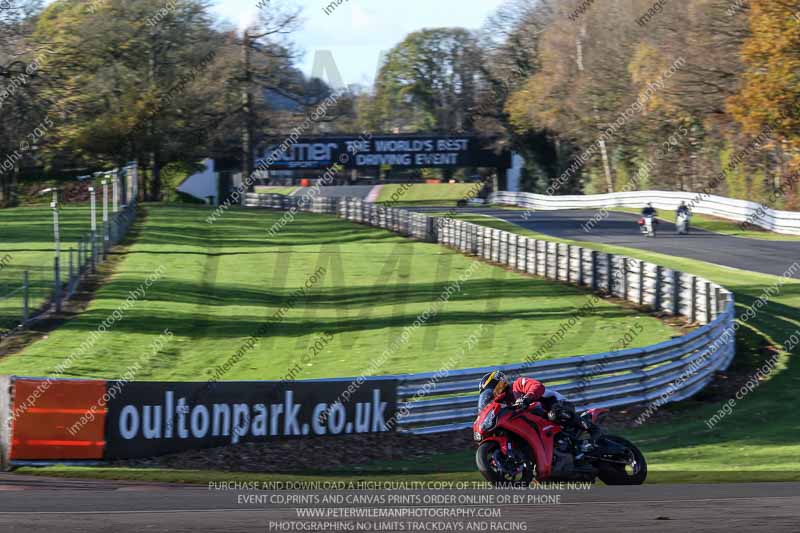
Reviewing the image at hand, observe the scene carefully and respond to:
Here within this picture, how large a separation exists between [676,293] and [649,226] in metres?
20.4

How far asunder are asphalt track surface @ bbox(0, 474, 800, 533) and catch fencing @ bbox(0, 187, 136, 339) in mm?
13988

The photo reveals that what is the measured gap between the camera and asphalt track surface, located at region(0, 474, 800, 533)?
8016 millimetres

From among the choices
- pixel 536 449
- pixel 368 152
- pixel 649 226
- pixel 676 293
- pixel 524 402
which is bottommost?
pixel 676 293

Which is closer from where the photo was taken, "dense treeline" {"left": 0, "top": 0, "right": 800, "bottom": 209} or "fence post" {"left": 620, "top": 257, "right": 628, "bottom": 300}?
"fence post" {"left": 620, "top": 257, "right": 628, "bottom": 300}

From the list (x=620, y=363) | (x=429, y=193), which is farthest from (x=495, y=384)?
(x=429, y=193)

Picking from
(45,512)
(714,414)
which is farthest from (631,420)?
(45,512)

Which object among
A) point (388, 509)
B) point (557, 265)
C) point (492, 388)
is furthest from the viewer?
point (557, 265)

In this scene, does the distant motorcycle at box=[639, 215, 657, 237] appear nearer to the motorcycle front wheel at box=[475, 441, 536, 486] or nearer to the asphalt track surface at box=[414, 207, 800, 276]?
the asphalt track surface at box=[414, 207, 800, 276]

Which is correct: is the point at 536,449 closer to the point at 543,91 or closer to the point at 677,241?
the point at 677,241

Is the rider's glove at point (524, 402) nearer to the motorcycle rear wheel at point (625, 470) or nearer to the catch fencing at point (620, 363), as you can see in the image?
the motorcycle rear wheel at point (625, 470)

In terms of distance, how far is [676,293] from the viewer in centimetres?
2422

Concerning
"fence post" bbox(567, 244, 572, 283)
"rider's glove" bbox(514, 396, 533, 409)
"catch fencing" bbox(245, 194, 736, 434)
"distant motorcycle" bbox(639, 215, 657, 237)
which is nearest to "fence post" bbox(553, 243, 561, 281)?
"catch fencing" bbox(245, 194, 736, 434)

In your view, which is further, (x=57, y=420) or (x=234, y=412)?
(x=234, y=412)

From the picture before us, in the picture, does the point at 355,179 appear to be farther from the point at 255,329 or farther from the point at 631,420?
the point at 631,420
